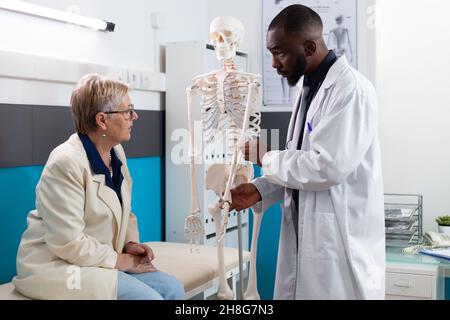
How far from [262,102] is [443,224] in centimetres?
123

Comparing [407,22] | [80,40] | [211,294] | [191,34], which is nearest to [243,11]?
[191,34]

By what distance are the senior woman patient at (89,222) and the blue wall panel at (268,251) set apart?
1.56 metres

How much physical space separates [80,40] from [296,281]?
1.40 m

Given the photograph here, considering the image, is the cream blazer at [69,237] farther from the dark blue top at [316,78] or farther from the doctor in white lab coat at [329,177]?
the dark blue top at [316,78]

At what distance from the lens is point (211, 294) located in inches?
120

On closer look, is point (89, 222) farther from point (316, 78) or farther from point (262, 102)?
point (262, 102)

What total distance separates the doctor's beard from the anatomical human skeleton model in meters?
0.34

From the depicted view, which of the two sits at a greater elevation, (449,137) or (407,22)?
(407,22)

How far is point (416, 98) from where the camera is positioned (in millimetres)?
3188

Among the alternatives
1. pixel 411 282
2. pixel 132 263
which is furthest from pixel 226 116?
pixel 411 282

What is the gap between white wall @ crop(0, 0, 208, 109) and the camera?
Result: 2250mm

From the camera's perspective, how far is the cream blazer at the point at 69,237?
179 centimetres

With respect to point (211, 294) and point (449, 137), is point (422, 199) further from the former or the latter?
point (211, 294)

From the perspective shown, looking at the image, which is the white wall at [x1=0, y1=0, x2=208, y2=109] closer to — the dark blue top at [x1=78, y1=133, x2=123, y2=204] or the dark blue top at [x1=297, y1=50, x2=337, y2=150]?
the dark blue top at [x1=78, y1=133, x2=123, y2=204]
